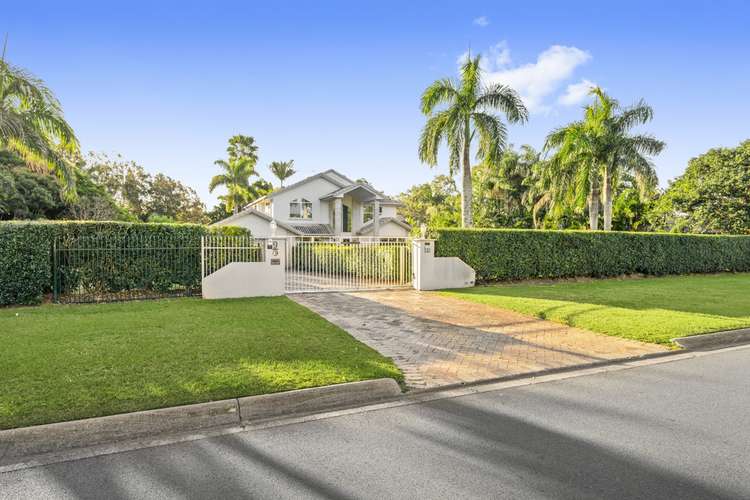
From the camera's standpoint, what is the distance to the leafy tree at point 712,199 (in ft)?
97.5

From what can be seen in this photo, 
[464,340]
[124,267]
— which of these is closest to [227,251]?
[124,267]

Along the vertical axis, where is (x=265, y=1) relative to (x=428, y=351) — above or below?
above

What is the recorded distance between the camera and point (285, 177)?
54.8m

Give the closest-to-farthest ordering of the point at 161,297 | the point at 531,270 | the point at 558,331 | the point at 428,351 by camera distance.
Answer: the point at 428,351 < the point at 558,331 < the point at 161,297 < the point at 531,270

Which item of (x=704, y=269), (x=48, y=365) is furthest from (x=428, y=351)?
(x=704, y=269)

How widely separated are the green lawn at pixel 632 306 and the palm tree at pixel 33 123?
13151 millimetres

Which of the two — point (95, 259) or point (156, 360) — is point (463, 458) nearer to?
point (156, 360)

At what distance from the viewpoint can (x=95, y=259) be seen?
36.4ft

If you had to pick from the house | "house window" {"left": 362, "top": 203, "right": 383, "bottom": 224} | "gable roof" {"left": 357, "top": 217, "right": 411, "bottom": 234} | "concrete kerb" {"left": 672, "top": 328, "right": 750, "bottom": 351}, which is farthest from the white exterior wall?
"concrete kerb" {"left": 672, "top": 328, "right": 750, "bottom": 351}

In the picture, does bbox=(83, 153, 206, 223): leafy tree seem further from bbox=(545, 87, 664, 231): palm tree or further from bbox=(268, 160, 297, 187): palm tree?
bbox=(545, 87, 664, 231): palm tree

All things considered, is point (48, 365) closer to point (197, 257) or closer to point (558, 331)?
point (197, 257)

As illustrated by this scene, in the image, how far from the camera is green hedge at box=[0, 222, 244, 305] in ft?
33.5

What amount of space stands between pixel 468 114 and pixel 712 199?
24912 millimetres

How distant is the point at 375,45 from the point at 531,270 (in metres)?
10.4
